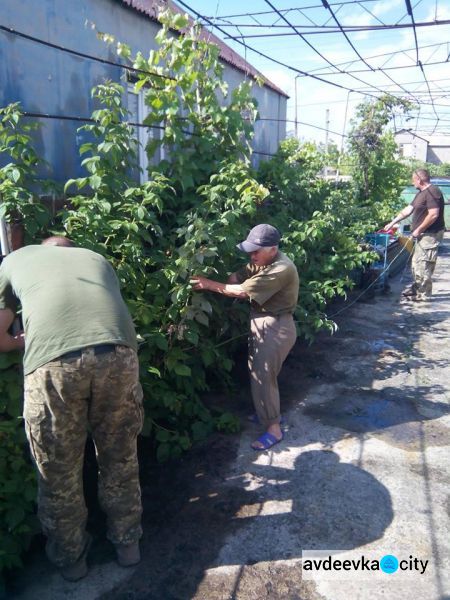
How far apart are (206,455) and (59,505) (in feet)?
4.70

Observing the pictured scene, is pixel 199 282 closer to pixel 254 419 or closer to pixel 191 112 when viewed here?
pixel 254 419

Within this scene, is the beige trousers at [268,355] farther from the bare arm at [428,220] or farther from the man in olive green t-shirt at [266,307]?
the bare arm at [428,220]

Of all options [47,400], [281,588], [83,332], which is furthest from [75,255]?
[281,588]

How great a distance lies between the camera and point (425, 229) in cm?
806

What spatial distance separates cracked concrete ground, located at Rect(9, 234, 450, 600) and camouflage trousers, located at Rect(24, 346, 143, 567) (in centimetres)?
26

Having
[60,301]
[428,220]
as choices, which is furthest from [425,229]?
[60,301]

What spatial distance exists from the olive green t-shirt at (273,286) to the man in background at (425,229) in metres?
5.10

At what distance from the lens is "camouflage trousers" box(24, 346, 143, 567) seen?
2.30 metres

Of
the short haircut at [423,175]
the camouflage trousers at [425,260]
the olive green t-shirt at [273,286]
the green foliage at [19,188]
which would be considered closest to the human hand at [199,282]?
the olive green t-shirt at [273,286]

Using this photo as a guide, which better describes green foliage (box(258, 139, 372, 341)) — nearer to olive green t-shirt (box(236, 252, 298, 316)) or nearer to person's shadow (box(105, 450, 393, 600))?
olive green t-shirt (box(236, 252, 298, 316))

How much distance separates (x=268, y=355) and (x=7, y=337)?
193cm

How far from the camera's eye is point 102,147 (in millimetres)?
3461

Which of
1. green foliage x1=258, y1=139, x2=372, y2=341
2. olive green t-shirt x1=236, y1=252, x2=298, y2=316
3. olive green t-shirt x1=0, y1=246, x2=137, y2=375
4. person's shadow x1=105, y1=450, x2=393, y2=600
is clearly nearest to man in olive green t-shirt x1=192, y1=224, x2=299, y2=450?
olive green t-shirt x1=236, y1=252, x2=298, y2=316

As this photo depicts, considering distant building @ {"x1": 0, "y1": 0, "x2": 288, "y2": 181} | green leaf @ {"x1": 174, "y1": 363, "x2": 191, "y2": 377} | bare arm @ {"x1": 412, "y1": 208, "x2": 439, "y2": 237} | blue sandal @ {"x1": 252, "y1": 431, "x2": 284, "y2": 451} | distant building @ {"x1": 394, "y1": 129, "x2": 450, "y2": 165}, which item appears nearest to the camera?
green leaf @ {"x1": 174, "y1": 363, "x2": 191, "y2": 377}
